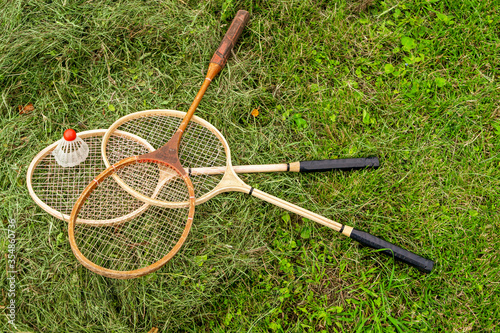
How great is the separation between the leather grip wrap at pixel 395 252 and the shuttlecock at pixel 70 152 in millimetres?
2481

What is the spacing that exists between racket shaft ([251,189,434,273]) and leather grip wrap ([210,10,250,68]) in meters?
1.34

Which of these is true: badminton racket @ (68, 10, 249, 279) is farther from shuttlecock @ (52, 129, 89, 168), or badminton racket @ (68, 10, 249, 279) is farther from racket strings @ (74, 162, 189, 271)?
shuttlecock @ (52, 129, 89, 168)

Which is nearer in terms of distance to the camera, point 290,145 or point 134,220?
point 134,220

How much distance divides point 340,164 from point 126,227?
1998 mm

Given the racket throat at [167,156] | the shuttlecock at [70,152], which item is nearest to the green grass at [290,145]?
the shuttlecock at [70,152]

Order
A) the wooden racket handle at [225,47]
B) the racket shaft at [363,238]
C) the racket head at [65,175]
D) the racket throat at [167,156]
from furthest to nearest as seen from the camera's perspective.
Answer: the wooden racket handle at [225,47]
the racket head at [65,175]
the racket shaft at [363,238]
the racket throat at [167,156]

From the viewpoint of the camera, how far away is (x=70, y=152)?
2902mm

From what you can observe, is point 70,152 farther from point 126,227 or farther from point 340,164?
point 340,164

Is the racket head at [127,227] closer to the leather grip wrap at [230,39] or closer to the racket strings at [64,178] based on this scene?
the racket strings at [64,178]

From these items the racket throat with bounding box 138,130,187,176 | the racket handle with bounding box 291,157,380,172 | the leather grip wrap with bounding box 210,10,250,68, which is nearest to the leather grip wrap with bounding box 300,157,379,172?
the racket handle with bounding box 291,157,380,172

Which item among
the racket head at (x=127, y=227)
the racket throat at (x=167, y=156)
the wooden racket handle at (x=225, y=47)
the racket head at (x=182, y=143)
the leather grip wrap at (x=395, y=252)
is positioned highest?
the wooden racket handle at (x=225, y=47)

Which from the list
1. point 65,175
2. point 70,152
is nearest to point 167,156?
point 70,152

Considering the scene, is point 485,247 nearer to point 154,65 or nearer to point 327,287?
point 327,287

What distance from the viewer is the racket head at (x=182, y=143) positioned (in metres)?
2.82
